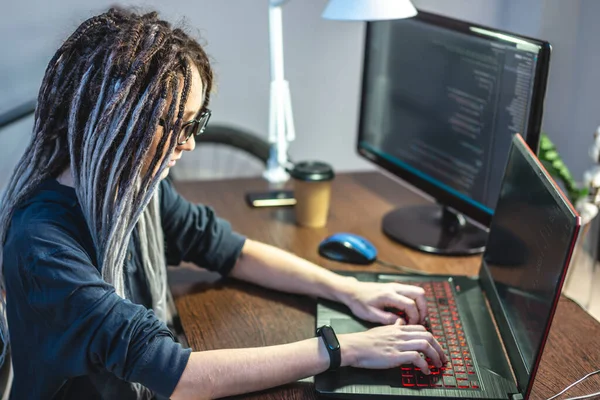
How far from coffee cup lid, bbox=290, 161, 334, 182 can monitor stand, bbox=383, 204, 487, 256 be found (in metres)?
0.17

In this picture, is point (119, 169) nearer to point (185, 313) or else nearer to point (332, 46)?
point (185, 313)

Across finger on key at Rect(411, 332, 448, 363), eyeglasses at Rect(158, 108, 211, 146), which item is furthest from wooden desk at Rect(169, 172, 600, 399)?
eyeglasses at Rect(158, 108, 211, 146)

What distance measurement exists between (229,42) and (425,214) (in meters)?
1.01

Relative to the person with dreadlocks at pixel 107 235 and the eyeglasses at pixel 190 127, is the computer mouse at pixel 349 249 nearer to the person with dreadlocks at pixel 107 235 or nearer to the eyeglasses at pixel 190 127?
the person with dreadlocks at pixel 107 235

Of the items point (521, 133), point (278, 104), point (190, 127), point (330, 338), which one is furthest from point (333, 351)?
point (278, 104)

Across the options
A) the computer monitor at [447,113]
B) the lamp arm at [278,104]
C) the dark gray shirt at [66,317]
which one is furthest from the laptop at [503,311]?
the lamp arm at [278,104]

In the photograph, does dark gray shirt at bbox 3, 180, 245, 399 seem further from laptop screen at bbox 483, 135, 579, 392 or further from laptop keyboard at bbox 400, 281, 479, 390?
laptop screen at bbox 483, 135, 579, 392

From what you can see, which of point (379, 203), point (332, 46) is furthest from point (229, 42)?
point (379, 203)

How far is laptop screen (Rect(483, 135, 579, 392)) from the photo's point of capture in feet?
2.95

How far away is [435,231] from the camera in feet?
5.05

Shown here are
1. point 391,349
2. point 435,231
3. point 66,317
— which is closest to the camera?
point 66,317

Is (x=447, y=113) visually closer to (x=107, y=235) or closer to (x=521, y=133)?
(x=521, y=133)

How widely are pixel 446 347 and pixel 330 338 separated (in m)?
0.20

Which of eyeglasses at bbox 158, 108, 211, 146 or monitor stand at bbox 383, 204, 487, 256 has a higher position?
eyeglasses at bbox 158, 108, 211, 146
